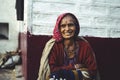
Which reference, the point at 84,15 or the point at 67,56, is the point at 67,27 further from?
the point at 84,15

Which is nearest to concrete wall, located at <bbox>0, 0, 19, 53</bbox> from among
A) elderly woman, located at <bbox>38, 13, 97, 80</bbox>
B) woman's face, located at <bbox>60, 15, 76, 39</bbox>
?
elderly woman, located at <bbox>38, 13, 97, 80</bbox>

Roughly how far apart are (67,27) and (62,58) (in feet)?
1.40

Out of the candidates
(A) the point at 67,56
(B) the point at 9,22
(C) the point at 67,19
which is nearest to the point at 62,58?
(A) the point at 67,56

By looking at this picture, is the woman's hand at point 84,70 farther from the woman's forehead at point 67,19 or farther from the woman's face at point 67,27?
the woman's forehead at point 67,19

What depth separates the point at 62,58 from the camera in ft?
13.0

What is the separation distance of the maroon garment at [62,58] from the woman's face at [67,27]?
153mm

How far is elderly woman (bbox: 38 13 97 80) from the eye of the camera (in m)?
3.92

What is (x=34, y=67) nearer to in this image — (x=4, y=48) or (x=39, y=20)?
(x=39, y=20)

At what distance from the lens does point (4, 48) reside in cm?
968

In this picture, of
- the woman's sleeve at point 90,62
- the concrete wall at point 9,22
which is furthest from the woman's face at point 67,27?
the concrete wall at point 9,22

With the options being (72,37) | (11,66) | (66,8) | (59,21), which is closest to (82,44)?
(72,37)

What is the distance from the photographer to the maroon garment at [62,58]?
394cm

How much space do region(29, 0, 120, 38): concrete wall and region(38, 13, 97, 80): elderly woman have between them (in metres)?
1.42

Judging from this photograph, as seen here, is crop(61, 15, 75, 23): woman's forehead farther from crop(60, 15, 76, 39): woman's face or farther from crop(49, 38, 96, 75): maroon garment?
crop(49, 38, 96, 75): maroon garment
